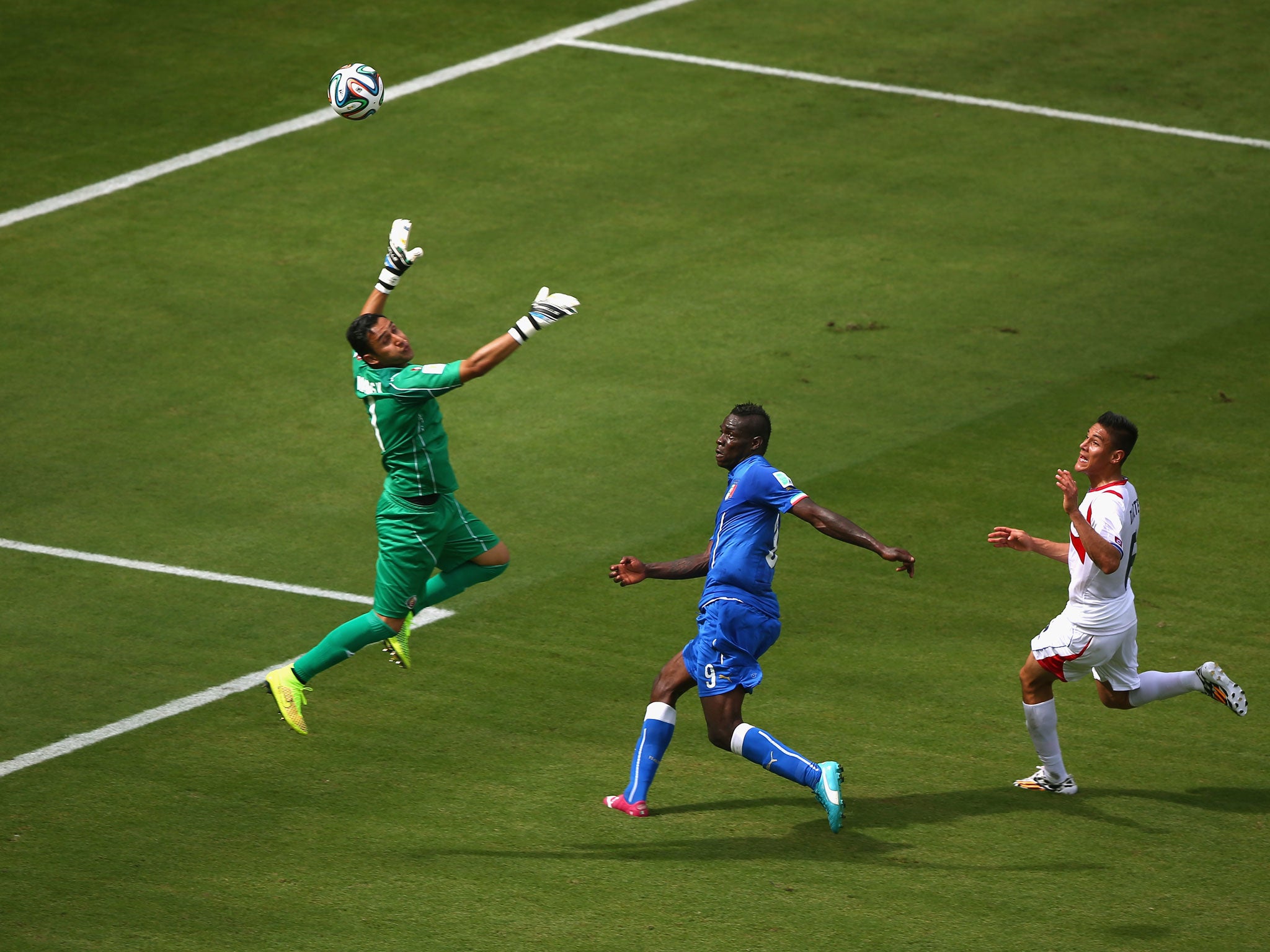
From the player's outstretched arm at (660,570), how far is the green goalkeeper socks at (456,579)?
56.1 inches

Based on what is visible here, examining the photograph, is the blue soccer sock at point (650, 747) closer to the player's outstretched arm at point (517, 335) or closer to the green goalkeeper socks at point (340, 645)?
the green goalkeeper socks at point (340, 645)

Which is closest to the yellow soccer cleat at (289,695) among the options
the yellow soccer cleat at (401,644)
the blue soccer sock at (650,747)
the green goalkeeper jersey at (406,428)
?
the yellow soccer cleat at (401,644)

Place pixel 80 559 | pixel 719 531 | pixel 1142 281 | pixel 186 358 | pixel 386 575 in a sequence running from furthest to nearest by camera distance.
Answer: pixel 1142 281
pixel 186 358
pixel 80 559
pixel 386 575
pixel 719 531

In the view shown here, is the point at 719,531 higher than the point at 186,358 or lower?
higher

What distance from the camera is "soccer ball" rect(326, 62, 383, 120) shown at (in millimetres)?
13984

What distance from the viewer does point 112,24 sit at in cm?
2555

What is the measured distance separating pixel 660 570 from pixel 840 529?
1.17 m

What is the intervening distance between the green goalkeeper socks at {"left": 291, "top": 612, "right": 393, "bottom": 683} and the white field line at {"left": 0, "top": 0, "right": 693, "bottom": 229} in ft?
38.5

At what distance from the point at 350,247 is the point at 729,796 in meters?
11.2

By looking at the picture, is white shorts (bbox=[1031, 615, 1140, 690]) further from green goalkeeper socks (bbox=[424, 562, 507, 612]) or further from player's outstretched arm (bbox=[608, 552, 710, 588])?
green goalkeeper socks (bbox=[424, 562, 507, 612])

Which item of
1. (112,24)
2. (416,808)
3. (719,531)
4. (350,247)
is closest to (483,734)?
(416,808)

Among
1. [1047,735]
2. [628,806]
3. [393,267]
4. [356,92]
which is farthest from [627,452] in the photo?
[1047,735]

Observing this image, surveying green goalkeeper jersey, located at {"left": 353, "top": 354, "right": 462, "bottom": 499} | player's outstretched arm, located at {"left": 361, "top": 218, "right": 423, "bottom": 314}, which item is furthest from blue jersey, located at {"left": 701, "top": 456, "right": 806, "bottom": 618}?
player's outstretched arm, located at {"left": 361, "top": 218, "right": 423, "bottom": 314}

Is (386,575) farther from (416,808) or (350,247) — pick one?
(350,247)
